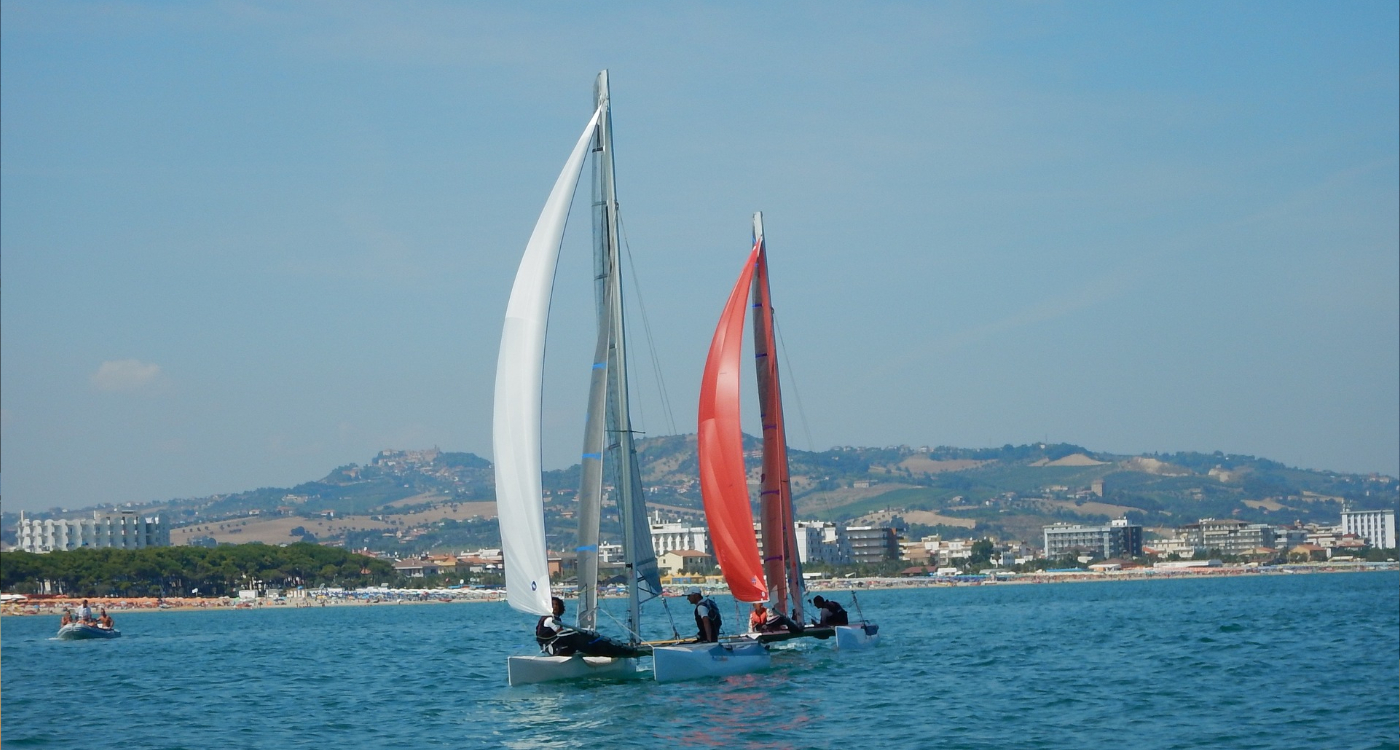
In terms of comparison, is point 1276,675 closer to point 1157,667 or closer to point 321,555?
point 1157,667

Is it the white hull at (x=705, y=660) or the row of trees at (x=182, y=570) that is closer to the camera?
the white hull at (x=705, y=660)

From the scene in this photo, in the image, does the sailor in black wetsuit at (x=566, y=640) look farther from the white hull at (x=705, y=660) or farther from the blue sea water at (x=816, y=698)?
the white hull at (x=705, y=660)

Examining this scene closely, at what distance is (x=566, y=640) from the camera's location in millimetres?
28750

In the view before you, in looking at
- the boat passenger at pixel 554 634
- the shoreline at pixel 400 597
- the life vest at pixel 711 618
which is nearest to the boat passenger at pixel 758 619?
the life vest at pixel 711 618

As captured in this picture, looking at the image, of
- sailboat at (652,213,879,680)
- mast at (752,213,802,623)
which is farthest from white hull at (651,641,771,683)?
mast at (752,213,802,623)

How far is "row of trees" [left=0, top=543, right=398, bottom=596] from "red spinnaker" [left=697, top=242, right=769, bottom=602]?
105m

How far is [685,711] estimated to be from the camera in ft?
87.8

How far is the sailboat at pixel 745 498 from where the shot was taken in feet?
105

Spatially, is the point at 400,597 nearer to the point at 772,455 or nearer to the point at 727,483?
the point at 772,455

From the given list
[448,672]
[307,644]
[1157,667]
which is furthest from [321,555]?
Answer: [1157,667]

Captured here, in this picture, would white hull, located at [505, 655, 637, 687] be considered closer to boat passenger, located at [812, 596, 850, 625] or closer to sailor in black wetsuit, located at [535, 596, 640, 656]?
sailor in black wetsuit, located at [535, 596, 640, 656]

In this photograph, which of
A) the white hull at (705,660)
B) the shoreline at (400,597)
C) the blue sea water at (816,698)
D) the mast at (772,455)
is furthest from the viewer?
the shoreline at (400,597)

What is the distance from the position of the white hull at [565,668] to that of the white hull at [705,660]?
2.32ft

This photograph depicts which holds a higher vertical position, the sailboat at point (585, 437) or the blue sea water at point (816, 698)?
the sailboat at point (585, 437)
